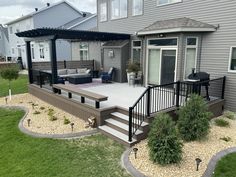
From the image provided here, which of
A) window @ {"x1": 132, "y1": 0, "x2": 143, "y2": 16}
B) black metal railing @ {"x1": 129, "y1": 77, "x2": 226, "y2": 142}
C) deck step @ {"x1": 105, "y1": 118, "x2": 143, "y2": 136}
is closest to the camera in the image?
black metal railing @ {"x1": 129, "y1": 77, "x2": 226, "y2": 142}

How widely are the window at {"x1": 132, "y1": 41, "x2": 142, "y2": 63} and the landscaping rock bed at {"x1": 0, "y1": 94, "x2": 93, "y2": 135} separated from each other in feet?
18.2

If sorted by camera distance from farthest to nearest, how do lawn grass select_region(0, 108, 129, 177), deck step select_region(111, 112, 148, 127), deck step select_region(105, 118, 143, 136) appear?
deck step select_region(111, 112, 148, 127)
deck step select_region(105, 118, 143, 136)
lawn grass select_region(0, 108, 129, 177)

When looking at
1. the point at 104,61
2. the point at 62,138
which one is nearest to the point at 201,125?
the point at 62,138

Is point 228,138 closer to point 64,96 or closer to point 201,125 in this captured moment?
point 201,125

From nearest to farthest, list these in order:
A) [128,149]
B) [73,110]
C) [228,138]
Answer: [128,149]
[228,138]
[73,110]

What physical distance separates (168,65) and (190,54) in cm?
110

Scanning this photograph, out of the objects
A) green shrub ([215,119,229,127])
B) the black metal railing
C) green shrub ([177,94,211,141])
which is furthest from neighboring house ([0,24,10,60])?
green shrub ([177,94,211,141])

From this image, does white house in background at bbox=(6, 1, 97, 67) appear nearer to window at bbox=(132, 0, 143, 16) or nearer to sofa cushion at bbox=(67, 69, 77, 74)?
sofa cushion at bbox=(67, 69, 77, 74)

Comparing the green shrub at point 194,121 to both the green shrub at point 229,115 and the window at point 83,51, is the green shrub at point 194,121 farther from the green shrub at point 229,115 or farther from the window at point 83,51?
the window at point 83,51

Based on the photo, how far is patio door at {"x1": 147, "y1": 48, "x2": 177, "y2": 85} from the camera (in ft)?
30.7

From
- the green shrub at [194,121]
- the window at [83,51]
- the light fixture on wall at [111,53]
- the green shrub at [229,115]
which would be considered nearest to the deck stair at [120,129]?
the green shrub at [194,121]

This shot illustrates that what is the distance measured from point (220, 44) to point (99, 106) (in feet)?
17.9

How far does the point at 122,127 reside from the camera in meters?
6.26

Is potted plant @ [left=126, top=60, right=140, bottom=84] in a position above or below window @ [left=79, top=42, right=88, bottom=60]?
below
